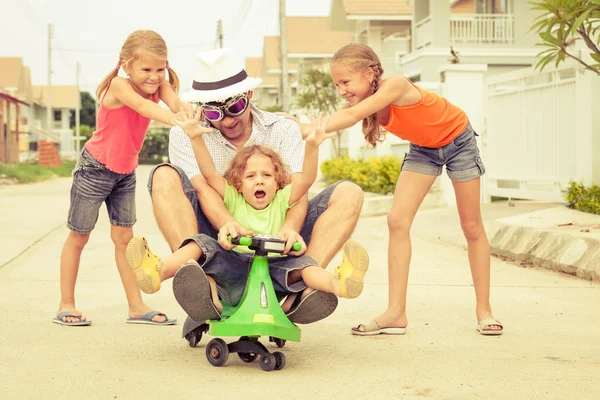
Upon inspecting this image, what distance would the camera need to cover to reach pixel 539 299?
6.84 meters

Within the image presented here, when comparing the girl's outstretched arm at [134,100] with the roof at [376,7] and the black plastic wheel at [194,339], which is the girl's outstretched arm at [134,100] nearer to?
the black plastic wheel at [194,339]

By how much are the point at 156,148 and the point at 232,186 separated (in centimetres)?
7175

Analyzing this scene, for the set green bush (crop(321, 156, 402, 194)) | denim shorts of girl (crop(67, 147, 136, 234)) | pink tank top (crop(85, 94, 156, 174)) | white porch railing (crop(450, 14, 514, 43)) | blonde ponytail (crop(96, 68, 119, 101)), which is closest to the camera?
blonde ponytail (crop(96, 68, 119, 101))

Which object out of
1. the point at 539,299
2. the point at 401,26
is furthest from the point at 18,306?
the point at 401,26

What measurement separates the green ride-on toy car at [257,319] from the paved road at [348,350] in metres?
0.08

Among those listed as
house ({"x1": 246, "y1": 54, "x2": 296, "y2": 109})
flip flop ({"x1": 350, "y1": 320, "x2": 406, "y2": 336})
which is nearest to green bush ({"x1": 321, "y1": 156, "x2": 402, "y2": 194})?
flip flop ({"x1": 350, "y1": 320, "x2": 406, "y2": 336})

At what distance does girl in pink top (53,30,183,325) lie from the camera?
216 inches

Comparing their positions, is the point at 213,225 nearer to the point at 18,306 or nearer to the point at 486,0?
the point at 18,306

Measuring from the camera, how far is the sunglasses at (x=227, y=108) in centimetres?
511

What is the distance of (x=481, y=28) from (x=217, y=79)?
25.2m

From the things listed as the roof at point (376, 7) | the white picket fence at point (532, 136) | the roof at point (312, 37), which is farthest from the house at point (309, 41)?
the white picket fence at point (532, 136)

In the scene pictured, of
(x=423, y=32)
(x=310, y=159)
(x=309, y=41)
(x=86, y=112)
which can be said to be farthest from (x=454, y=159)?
(x=86, y=112)

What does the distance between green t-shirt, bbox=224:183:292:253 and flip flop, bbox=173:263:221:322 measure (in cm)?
57

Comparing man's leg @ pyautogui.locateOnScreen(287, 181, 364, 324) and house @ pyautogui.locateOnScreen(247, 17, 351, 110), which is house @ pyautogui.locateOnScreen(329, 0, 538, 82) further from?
Answer: man's leg @ pyautogui.locateOnScreen(287, 181, 364, 324)
